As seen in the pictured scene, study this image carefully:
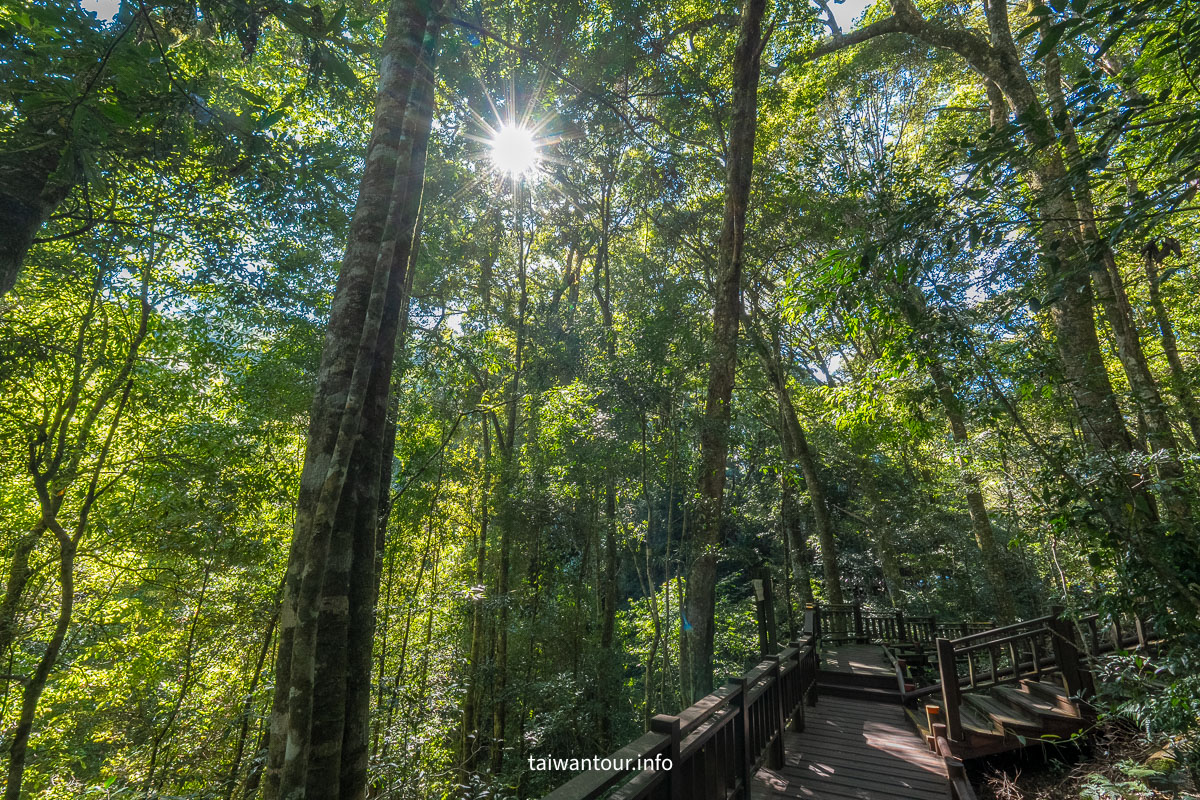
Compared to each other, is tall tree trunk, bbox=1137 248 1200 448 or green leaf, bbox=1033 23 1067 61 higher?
tall tree trunk, bbox=1137 248 1200 448

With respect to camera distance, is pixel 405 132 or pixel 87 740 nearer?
pixel 405 132

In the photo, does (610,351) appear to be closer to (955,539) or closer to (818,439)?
(818,439)

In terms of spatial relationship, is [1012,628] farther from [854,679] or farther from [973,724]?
[854,679]

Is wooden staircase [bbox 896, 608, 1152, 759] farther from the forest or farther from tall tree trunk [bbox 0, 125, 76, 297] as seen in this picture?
tall tree trunk [bbox 0, 125, 76, 297]

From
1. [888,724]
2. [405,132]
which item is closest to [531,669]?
[888,724]

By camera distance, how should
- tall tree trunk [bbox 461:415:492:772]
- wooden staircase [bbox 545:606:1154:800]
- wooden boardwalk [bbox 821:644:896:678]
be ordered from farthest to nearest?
tall tree trunk [bbox 461:415:492:772] → wooden boardwalk [bbox 821:644:896:678] → wooden staircase [bbox 545:606:1154:800]

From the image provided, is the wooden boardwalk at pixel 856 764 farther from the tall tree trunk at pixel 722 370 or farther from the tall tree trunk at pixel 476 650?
the tall tree trunk at pixel 476 650

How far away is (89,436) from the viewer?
6078 mm

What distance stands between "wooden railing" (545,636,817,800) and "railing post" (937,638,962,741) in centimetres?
136

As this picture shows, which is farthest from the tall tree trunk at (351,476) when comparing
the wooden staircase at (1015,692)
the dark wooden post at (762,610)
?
the dark wooden post at (762,610)

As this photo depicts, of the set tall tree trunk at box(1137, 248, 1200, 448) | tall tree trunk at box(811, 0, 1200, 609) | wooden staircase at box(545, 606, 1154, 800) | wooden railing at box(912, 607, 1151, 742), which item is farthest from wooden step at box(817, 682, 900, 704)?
tall tree trunk at box(1137, 248, 1200, 448)

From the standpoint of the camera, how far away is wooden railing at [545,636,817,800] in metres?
2.00

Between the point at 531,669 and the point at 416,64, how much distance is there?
10.0 meters

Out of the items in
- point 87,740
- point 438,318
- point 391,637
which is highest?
point 438,318
